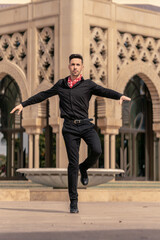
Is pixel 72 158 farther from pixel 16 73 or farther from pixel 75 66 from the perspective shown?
pixel 16 73

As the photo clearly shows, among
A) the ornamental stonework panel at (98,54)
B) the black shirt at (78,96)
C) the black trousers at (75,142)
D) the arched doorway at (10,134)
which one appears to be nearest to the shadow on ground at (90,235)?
the black trousers at (75,142)

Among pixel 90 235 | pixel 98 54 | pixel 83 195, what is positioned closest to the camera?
pixel 90 235

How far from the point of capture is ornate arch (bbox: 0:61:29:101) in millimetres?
23453

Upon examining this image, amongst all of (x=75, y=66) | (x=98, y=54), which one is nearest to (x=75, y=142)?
(x=75, y=66)

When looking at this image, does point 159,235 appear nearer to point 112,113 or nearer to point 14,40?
point 112,113

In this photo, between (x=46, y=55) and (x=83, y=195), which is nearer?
(x=83, y=195)

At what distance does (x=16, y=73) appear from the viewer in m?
23.9

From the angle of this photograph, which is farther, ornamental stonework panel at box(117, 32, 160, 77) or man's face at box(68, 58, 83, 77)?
ornamental stonework panel at box(117, 32, 160, 77)

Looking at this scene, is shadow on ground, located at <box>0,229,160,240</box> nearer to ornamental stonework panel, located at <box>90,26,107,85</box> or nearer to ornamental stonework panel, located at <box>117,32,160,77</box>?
ornamental stonework panel, located at <box>90,26,107,85</box>

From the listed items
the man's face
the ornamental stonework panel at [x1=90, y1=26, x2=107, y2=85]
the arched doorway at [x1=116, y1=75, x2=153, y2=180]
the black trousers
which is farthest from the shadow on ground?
the arched doorway at [x1=116, y1=75, x2=153, y2=180]

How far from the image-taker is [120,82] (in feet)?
76.9

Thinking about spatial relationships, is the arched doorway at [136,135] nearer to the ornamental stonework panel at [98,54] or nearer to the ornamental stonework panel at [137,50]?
the ornamental stonework panel at [137,50]

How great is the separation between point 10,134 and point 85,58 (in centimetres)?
557

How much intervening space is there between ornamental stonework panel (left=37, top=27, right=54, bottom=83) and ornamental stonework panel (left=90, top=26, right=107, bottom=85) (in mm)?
1390
